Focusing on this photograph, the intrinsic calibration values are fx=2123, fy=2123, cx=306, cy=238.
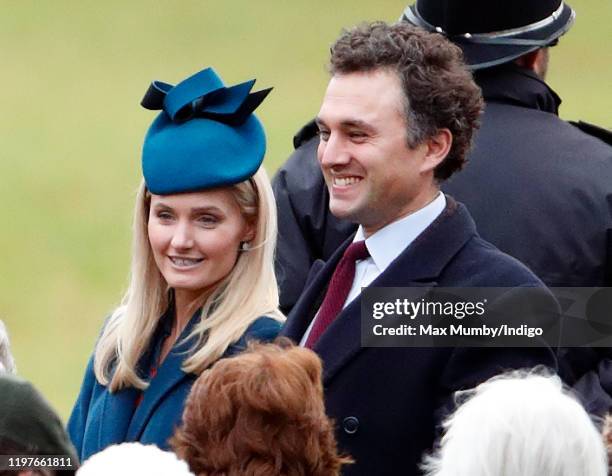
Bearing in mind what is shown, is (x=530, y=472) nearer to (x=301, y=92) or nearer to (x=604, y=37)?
(x=301, y=92)

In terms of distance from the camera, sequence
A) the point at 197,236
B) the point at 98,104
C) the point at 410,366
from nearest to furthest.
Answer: the point at 410,366 < the point at 197,236 < the point at 98,104

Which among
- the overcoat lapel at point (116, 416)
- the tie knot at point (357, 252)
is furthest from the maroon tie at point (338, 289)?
the overcoat lapel at point (116, 416)

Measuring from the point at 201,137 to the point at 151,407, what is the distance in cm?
73

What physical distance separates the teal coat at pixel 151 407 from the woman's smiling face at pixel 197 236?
5.5 inches

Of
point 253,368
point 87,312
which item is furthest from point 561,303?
point 87,312

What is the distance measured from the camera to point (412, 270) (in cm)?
531

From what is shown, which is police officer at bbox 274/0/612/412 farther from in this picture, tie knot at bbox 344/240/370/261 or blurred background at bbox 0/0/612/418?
blurred background at bbox 0/0/612/418

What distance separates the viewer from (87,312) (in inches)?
590

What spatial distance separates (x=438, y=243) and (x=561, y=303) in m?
0.69

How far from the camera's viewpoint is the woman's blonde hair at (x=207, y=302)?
559cm

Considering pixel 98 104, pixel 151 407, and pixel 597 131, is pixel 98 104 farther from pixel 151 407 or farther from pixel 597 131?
pixel 151 407

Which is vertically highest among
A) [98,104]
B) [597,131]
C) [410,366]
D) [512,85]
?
[512,85]

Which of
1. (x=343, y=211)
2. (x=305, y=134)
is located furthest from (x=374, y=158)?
(x=305, y=134)

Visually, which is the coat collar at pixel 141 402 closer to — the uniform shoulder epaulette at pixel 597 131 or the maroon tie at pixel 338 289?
the maroon tie at pixel 338 289
